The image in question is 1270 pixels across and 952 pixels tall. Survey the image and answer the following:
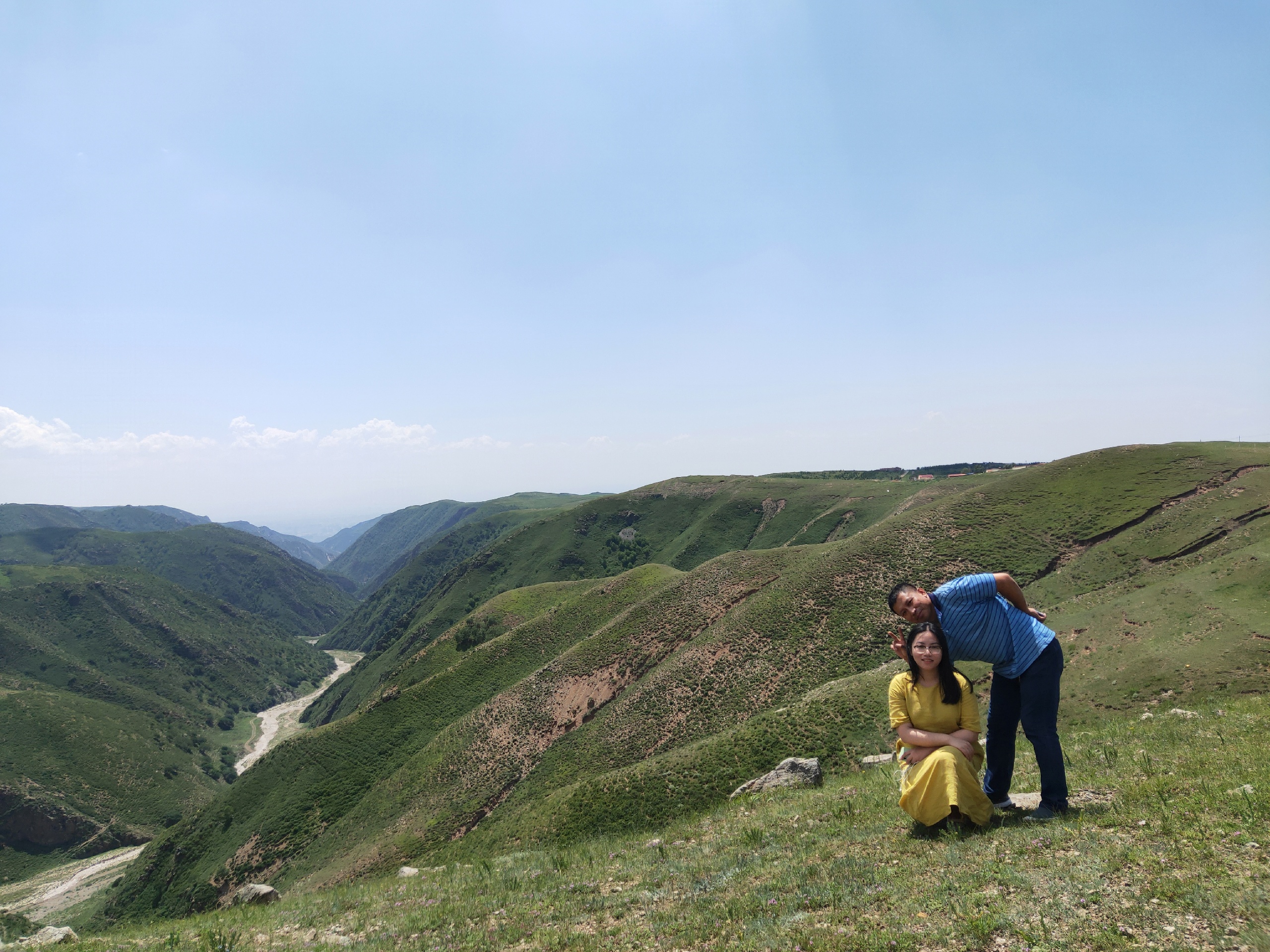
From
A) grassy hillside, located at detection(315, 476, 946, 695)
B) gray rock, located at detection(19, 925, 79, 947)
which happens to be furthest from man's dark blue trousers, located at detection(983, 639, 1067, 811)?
grassy hillside, located at detection(315, 476, 946, 695)

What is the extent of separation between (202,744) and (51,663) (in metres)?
62.7

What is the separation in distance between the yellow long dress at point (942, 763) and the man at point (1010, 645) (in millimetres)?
546

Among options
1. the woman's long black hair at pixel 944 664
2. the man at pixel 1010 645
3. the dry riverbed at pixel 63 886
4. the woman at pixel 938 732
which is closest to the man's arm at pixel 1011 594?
the man at pixel 1010 645

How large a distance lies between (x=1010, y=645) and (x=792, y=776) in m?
13.0

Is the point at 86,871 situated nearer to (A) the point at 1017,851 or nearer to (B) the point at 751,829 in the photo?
(B) the point at 751,829

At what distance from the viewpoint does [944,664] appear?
800 cm

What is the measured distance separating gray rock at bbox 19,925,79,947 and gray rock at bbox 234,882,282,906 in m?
4.48

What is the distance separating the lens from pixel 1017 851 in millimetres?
7180

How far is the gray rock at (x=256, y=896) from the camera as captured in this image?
1812cm

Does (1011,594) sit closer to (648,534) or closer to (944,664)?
(944,664)

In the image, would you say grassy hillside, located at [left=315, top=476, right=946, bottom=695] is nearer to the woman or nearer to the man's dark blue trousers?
the man's dark blue trousers

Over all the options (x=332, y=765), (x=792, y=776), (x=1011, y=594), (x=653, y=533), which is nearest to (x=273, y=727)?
(x=653, y=533)

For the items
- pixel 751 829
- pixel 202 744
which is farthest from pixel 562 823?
pixel 202 744

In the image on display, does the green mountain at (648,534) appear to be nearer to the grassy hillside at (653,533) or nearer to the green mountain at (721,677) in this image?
the grassy hillside at (653,533)
